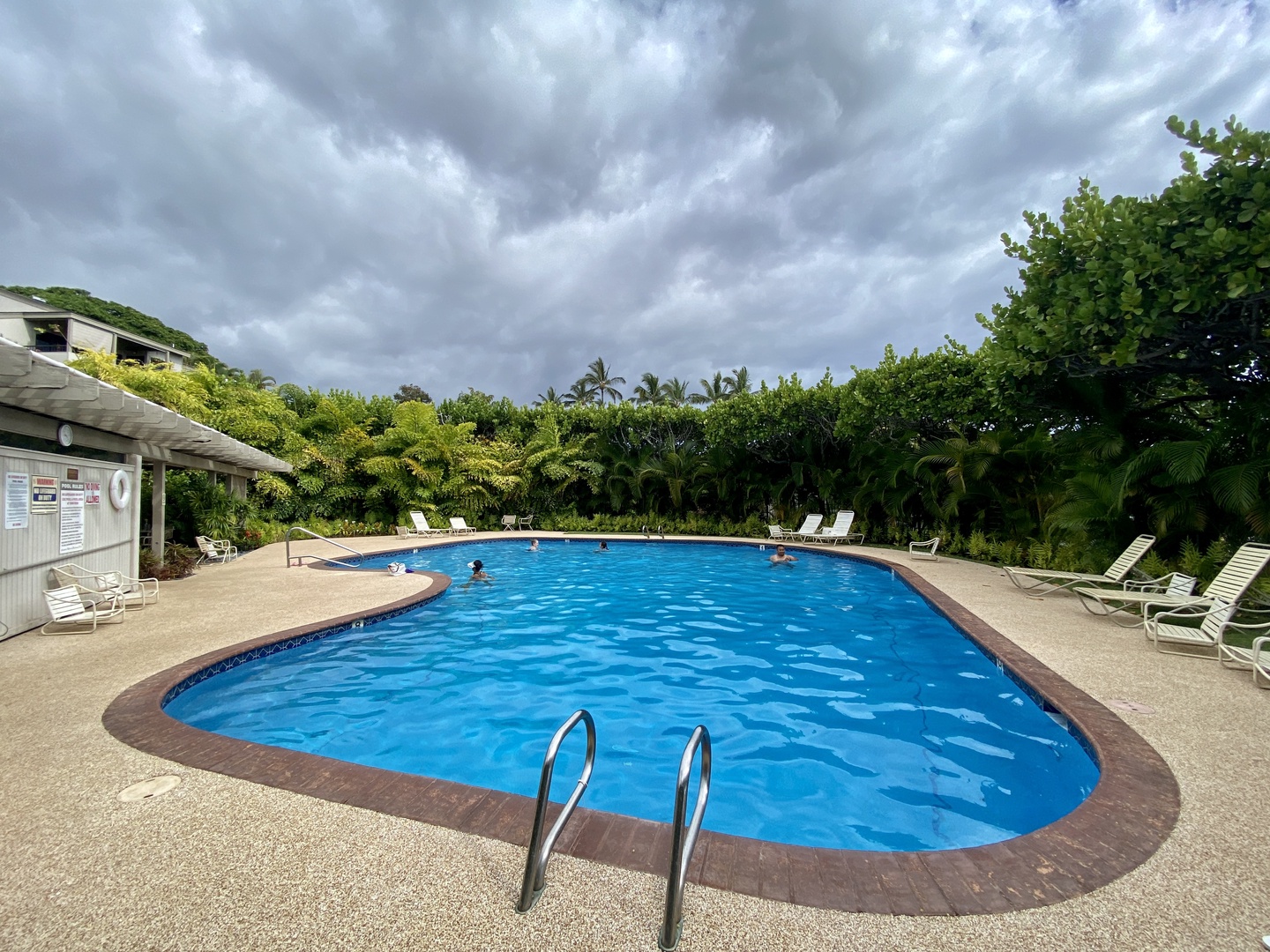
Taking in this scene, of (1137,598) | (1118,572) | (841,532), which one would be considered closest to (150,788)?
(1137,598)

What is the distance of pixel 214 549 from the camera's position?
12930mm

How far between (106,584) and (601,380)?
47.3 metres

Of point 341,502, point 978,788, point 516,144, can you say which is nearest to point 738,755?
point 978,788

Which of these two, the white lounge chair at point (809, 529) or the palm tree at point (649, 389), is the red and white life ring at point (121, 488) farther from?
the palm tree at point (649, 389)

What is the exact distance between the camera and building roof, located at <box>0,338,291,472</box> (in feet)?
16.1

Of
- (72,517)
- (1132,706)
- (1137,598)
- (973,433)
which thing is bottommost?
(1132,706)

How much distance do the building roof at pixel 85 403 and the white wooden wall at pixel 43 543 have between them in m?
0.53

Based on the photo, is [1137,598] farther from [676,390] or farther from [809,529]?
[676,390]

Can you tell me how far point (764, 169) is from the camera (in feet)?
46.4

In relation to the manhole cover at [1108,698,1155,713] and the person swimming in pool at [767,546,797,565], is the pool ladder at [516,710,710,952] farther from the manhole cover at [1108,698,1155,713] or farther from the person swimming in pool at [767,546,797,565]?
the person swimming in pool at [767,546,797,565]

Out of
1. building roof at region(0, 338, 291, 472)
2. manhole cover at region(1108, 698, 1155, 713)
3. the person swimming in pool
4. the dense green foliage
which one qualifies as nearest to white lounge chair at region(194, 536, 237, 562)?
the dense green foliage

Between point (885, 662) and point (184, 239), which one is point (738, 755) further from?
point (184, 239)

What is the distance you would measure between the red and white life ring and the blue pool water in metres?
4.46

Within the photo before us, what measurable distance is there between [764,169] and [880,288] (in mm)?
12445
